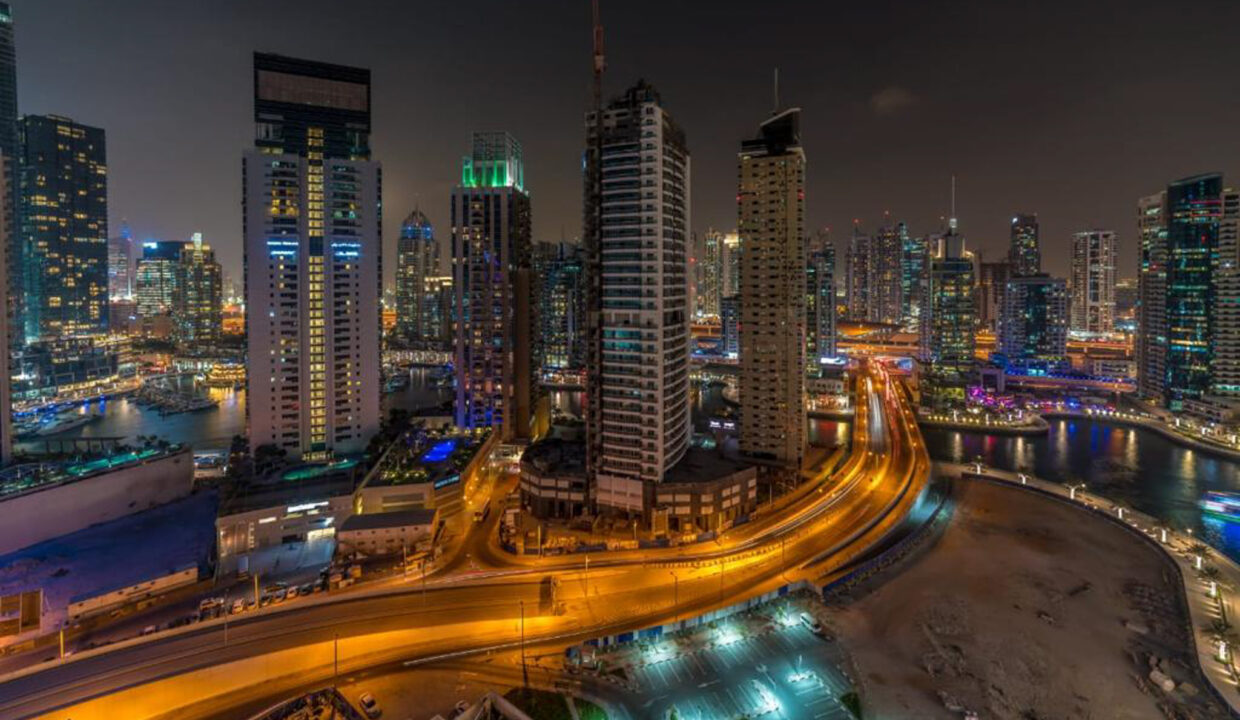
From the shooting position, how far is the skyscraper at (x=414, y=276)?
7028 inches

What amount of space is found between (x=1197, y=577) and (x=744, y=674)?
30495 millimetres

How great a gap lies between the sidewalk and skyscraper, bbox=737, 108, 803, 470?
20837 millimetres

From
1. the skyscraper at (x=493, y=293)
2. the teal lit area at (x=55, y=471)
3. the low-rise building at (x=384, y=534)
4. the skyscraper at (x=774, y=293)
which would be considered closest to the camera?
the low-rise building at (x=384, y=534)

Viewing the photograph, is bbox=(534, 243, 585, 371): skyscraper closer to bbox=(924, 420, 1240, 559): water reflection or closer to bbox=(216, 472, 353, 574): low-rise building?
bbox=(924, 420, 1240, 559): water reflection

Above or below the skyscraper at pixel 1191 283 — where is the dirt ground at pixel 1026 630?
below

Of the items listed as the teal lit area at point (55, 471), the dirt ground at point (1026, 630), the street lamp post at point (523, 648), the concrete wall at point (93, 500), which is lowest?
the dirt ground at point (1026, 630)

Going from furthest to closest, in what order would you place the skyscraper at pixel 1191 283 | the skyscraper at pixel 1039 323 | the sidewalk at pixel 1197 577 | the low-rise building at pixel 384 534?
the skyscraper at pixel 1039 323 < the skyscraper at pixel 1191 283 < the low-rise building at pixel 384 534 < the sidewalk at pixel 1197 577

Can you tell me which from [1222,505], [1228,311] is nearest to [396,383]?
[1222,505]

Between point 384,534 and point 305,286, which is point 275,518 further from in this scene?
point 305,286

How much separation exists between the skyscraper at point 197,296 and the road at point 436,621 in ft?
492

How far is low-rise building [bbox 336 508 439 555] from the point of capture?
38062 millimetres

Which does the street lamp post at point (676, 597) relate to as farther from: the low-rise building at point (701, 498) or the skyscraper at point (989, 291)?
the skyscraper at point (989, 291)

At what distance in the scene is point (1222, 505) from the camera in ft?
165

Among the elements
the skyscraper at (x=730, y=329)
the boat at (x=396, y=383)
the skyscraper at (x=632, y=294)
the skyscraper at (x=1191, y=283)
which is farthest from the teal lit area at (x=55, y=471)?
the skyscraper at (x=1191, y=283)
